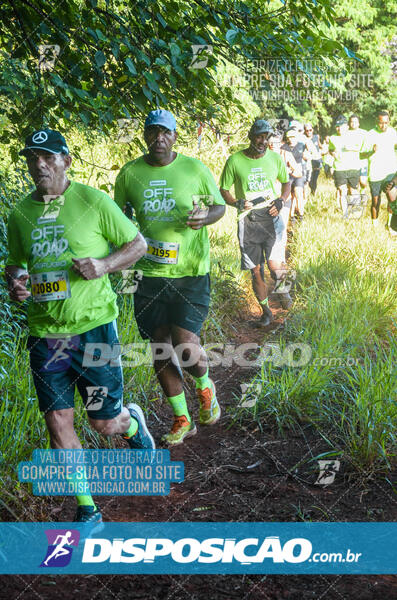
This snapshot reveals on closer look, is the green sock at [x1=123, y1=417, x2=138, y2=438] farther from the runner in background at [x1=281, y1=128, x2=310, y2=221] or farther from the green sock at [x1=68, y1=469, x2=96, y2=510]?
the runner in background at [x1=281, y1=128, x2=310, y2=221]

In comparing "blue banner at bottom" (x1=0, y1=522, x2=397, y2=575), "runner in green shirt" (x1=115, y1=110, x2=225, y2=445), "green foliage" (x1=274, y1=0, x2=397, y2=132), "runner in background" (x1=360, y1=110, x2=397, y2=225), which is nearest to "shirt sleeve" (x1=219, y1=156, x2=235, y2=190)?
"runner in green shirt" (x1=115, y1=110, x2=225, y2=445)

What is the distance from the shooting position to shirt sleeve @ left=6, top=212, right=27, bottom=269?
3182 mm

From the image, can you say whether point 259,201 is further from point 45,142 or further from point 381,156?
point 381,156

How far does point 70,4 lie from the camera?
454 cm

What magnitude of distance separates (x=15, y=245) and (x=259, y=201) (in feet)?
14.1

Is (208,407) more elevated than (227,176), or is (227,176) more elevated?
(227,176)

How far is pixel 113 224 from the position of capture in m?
3.24

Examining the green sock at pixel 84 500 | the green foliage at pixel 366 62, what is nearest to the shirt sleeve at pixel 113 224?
the green sock at pixel 84 500

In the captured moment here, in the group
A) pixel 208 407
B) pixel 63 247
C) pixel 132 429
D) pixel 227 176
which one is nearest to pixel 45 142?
pixel 63 247

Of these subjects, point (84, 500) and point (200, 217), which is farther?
point (200, 217)

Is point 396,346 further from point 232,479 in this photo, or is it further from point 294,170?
point 294,170

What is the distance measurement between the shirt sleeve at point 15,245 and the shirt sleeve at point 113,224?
0.41 metres

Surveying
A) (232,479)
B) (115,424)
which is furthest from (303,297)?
(115,424)

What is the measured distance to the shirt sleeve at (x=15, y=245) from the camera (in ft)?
10.4
